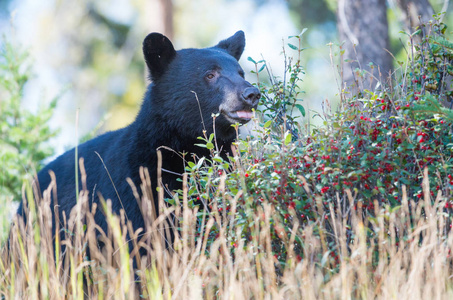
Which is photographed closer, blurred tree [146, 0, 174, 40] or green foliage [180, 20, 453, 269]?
green foliage [180, 20, 453, 269]

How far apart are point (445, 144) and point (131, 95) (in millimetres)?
17537

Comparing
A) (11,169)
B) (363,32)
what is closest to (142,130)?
(11,169)

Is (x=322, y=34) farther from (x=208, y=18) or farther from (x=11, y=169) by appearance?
(x=11, y=169)

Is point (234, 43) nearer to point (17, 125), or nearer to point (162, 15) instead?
point (17, 125)

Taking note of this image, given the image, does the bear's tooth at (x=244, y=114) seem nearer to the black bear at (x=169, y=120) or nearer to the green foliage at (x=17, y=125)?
the black bear at (x=169, y=120)

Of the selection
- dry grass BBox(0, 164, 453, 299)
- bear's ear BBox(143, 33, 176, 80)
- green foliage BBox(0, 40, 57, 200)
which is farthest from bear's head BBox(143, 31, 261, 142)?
green foliage BBox(0, 40, 57, 200)

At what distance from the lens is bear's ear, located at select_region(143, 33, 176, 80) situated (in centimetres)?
491

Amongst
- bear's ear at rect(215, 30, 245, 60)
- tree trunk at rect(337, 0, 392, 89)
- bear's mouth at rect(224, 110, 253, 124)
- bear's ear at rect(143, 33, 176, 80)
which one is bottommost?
bear's mouth at rect(224, 110, 253, 124)

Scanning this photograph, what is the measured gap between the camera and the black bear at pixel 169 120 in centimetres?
459

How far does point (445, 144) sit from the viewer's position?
3.56 m

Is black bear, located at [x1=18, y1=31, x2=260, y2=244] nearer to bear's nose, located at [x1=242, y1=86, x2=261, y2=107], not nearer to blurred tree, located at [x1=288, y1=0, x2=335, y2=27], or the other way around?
bear's nose, located at [x1=242, y1=86, x2=261, y2=107]

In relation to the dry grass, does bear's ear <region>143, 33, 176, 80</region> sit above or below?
above

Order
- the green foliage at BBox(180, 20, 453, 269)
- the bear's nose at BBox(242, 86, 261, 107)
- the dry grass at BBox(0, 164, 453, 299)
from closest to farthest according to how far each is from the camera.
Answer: the dry grass at BBox(0, 164, 453, 299) < the green foliage at BBox(180, 20, 453, 269) < the bear's nose at BBox(242, 86, 261, 107)

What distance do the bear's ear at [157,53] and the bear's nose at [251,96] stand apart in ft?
3.04
